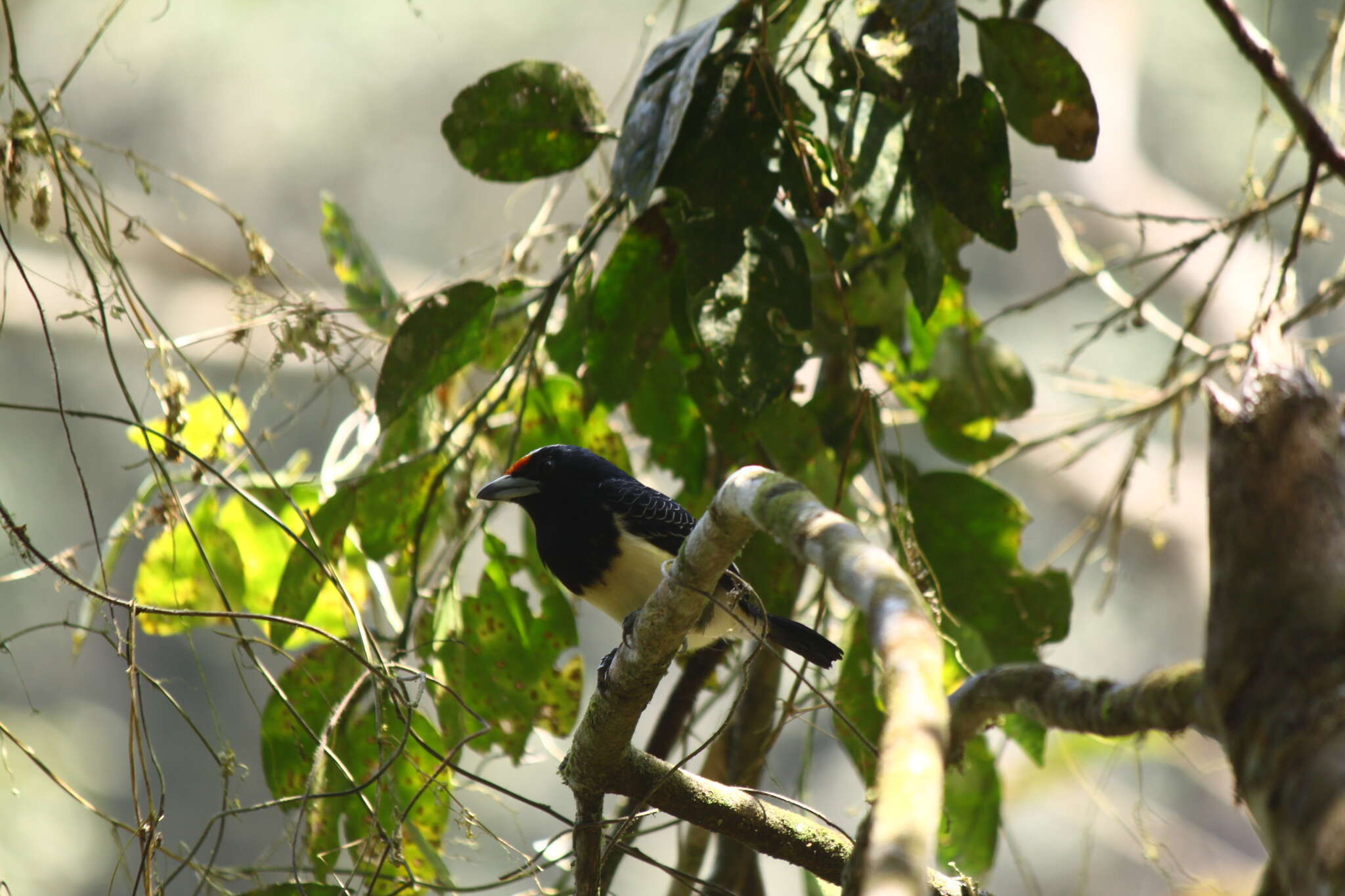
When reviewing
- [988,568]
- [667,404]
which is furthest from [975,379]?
[667,404]

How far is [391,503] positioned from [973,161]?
1.33 m

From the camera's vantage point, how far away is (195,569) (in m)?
2.34

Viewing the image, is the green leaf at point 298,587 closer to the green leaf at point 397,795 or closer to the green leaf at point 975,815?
the green leaf at point 397,795

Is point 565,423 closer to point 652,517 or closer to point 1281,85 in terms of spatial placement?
point 652,517

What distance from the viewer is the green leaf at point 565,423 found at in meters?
2.47

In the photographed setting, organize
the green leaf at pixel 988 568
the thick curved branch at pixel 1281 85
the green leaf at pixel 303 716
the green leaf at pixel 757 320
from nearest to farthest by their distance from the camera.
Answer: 1. the thick curved branch at pixel 1281 85
2. the green leaf at pixel 757 320
3. the green leaf at pixel 303 716
4. the green leaf at pixel 988 568

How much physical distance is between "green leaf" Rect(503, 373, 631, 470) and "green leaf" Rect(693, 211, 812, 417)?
1.89ft

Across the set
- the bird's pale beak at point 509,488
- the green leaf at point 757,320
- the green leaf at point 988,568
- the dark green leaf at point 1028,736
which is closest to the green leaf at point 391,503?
the bird's pale beak at point 509,488

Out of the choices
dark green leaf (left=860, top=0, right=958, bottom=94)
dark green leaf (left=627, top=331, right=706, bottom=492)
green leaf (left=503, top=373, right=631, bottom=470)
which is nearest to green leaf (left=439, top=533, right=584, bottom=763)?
green leaf (left=503, top=373, right=631, bottom=470)

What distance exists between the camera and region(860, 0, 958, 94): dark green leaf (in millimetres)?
1805

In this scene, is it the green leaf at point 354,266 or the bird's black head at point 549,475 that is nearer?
the bird's black head at point 549,475

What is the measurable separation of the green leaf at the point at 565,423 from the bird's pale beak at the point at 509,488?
104mm

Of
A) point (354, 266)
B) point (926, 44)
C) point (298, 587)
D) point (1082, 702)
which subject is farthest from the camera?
point (354, 266)

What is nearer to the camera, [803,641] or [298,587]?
[298,587]
